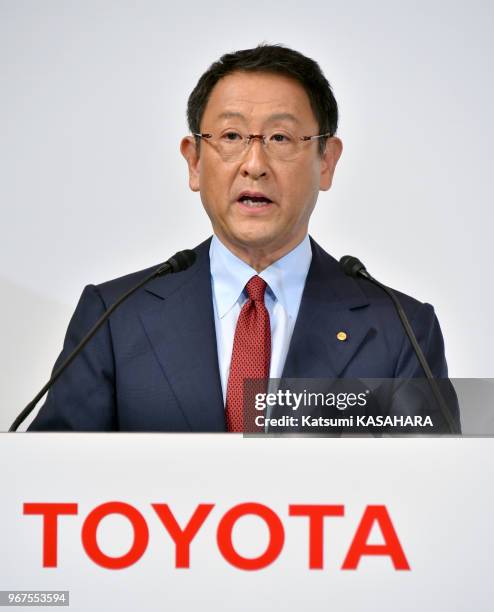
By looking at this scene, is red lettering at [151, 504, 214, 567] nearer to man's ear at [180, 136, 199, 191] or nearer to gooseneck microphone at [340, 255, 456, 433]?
gooseneck microphone at [340, 255, 456, 433]

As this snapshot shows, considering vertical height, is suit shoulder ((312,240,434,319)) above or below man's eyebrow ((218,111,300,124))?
below

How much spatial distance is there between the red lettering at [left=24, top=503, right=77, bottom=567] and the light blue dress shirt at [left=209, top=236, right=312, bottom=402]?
731 mm

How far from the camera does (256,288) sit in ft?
7.20

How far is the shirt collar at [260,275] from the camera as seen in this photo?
223 cm

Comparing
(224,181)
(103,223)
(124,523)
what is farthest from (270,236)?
(124,523)

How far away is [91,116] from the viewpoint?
266cm

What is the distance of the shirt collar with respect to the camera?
7.33 feet

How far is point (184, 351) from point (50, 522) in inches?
30.0

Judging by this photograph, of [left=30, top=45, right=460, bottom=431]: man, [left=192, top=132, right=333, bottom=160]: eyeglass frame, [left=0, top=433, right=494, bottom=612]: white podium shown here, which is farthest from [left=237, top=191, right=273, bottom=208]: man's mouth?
[left=0, top=433, right=494, bottom=612]: white podium

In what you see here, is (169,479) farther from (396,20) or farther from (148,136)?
(396,20)

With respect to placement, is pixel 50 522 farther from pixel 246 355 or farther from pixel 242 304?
pixel 242 304

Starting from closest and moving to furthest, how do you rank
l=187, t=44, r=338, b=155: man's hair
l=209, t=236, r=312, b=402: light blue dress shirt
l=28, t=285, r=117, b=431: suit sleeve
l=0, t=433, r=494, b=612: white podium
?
l=0, t=433, r=494, b=612: white podium < l=28, t=285, r=117, b=431: suit sleeve < l=209, t=236, r=312, b=402: light blue dress shirt < l=187, t=44, r=338, b=155: man's hair

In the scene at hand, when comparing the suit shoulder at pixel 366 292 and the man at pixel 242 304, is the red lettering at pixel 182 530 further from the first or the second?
the suit shoulder at pixel 366 292

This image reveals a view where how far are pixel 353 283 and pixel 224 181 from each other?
0.39 meters
